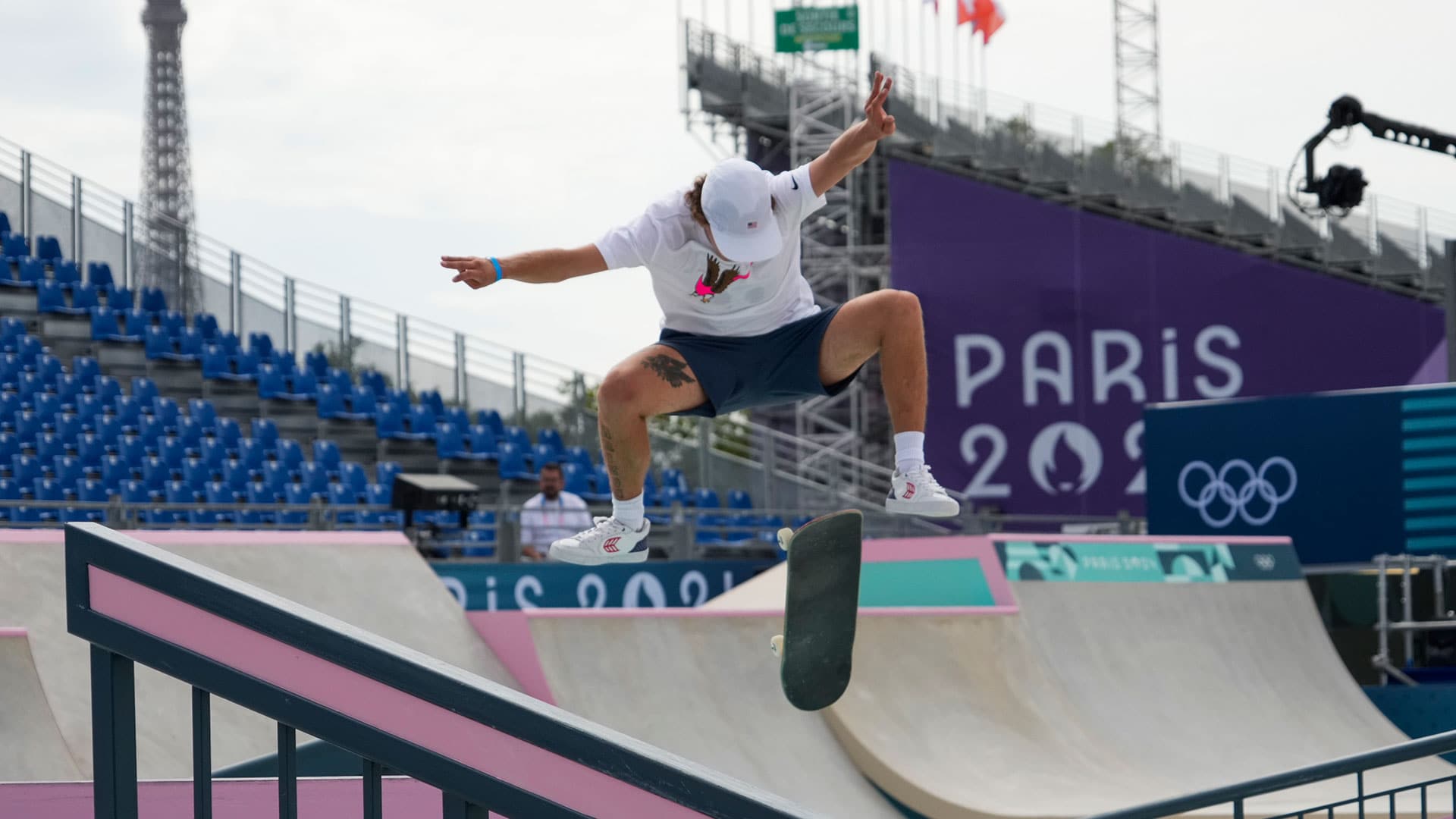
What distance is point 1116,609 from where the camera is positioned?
13.0m

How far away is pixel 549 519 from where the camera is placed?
13102mm

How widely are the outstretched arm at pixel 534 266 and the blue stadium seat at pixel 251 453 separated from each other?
11479 mm

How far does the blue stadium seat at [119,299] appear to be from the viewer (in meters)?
17.5

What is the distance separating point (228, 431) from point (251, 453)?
41 cm

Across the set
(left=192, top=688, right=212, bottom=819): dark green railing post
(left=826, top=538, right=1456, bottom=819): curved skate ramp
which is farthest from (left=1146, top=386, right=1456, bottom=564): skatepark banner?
(left=192, top=688, right=212, bottom=819): dark green railing post

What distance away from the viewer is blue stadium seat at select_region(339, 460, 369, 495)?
1655cm

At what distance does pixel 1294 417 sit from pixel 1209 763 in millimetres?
5223

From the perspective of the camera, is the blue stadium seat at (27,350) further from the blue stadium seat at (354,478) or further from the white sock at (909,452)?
the white sock at (909,452)

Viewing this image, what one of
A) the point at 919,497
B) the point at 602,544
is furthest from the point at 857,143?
the point at 602,544

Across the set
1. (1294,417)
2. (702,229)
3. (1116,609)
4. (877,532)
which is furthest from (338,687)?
(877,532)

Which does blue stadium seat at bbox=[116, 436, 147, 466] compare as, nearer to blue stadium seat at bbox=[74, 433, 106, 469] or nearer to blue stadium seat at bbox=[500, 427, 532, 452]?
blue stadium seat at bbox=[74, 433, 106, 469]

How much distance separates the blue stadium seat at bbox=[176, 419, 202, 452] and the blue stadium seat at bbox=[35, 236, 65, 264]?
3.23 m

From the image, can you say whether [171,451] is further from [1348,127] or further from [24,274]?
[1348,127]

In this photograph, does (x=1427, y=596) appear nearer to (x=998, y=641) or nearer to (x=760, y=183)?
(x=998, y=641)
